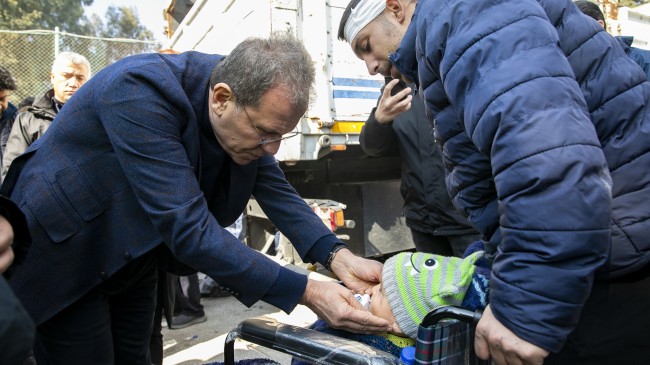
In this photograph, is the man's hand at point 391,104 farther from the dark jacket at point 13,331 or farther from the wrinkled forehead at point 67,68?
the dark jacket at point 13,331

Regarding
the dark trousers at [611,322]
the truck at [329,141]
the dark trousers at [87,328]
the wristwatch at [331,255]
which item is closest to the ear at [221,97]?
the dark trousers at [87,328]

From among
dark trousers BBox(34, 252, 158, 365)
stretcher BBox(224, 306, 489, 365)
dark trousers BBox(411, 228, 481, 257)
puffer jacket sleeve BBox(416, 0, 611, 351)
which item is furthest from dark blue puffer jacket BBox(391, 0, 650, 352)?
dark trousers BBox(411, 228, 481, 257)

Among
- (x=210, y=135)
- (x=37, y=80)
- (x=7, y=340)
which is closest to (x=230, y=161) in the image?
(x=210, y=135)

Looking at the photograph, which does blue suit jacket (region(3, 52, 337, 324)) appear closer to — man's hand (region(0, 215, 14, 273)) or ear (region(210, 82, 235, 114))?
ear (region(210, 82, 235, 114))

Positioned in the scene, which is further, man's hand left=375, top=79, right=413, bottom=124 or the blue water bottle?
man's hand left=375, top=79, right=413, bottom=124

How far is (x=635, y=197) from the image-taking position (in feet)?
3.74

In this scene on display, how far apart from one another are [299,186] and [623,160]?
3882mm

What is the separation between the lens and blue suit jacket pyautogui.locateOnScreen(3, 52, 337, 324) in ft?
4.94

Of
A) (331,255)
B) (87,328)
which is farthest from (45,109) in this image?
(331,255)

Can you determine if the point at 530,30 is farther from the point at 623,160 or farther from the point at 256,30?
the point at 256,30

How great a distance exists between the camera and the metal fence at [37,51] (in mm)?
8492

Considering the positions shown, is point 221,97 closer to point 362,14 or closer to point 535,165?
point 362,14

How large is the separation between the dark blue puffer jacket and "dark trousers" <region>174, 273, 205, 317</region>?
134 inches

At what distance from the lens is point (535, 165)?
99 centimetres
